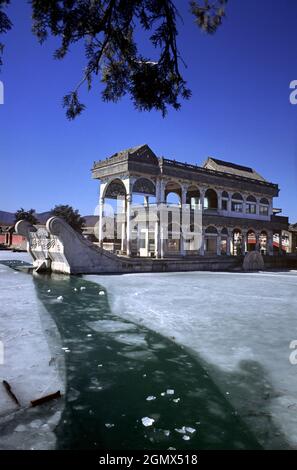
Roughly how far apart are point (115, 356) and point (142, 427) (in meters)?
2.04

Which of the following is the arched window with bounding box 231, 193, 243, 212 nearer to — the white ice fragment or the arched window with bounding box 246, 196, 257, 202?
the arched window with bounding box 246, 196, 257, 202

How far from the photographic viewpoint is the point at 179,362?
16.2 feet

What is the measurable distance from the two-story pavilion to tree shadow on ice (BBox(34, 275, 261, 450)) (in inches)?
692

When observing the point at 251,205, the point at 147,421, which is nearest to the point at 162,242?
the point at 251,205

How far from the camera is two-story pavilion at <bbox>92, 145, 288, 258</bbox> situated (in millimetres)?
23547

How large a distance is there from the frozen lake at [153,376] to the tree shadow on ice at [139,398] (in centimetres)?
1

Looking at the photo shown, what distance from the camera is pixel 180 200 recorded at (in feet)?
93.9

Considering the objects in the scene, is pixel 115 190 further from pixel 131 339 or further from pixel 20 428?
pixel 20 428

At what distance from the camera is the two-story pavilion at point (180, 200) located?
23547 mm

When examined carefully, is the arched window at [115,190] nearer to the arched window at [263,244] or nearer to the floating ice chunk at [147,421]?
the arched window at [263,244]

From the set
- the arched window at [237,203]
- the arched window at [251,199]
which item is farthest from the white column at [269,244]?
the arched window at [237,203]

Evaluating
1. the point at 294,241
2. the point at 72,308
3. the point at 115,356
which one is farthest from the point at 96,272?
the point at 294,241

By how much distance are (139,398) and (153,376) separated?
2.25ft

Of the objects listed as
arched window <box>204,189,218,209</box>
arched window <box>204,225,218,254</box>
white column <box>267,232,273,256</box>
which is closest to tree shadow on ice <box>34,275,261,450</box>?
arched window <box>204,225,218,254</box>
